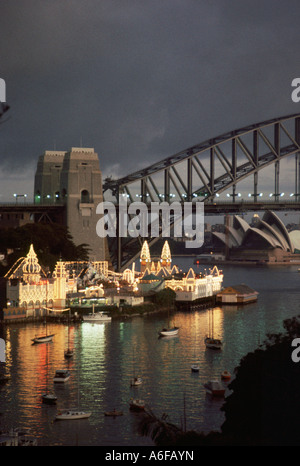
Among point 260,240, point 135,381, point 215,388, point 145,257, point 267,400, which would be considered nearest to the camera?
point 267,400

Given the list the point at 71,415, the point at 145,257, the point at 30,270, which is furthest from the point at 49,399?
the point at 145,257

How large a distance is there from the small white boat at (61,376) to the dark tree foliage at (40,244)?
93.6 ft

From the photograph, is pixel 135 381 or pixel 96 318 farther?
pixel 96 318

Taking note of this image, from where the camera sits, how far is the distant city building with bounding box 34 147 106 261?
7250 centimetres

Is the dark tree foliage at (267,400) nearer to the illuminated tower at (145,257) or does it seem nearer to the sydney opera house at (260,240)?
the illuminated tower at (145,257)

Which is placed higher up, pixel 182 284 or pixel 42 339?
pixel 182 284

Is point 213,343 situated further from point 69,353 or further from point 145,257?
point 145,257

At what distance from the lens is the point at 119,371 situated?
3650 centimetres

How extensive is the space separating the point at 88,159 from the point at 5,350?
34.7 meters

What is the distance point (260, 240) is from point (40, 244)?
87.3 m

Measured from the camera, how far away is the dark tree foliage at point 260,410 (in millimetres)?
18969

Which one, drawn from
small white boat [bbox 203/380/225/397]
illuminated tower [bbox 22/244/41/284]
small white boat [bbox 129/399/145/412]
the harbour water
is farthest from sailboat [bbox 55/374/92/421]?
illuminated tower [bbox 22/244/41/284]

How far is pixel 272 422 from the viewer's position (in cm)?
2048
